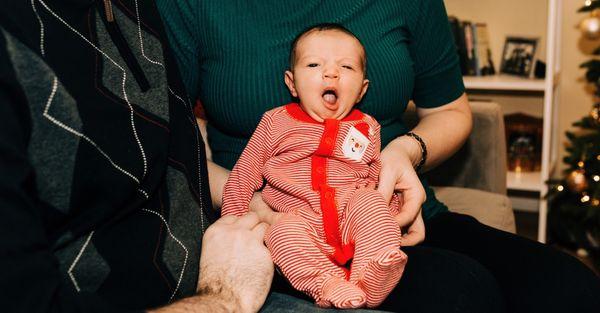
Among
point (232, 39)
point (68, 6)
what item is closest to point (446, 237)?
point (232, 39)

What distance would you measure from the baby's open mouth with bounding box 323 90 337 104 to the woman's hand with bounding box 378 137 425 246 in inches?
6.3

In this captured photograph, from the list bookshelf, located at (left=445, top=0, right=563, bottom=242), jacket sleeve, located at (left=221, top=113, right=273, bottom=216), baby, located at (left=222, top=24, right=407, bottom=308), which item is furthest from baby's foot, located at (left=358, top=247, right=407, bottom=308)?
bookshelf, located at (left=445, top=0, right=563, bottom=242)

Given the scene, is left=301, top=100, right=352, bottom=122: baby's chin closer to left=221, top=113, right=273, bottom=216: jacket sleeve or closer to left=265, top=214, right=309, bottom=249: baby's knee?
left=221, top=113, right=273, bottom=216: jacket sleeve

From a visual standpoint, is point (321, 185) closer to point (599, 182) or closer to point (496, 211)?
point (496, 211)

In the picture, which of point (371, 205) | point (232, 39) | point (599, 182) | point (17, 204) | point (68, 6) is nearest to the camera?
point (17, 204)

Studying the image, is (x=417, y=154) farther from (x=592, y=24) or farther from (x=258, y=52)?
(x=592, y=24)

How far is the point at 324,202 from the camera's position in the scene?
1279mm

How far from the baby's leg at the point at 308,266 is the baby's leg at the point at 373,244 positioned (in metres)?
0.03

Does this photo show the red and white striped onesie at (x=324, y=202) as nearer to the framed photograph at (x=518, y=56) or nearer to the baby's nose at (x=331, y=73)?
the baby's nose at (x=331, y=73)

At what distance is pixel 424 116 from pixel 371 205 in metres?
0.57

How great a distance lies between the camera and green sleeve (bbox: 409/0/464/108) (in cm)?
159

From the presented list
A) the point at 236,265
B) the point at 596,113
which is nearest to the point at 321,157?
the point at 236,265

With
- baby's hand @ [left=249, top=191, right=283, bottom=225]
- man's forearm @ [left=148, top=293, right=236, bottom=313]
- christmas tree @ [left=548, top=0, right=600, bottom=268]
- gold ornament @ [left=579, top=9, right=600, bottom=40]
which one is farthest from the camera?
gold ornament @ [left=579, top=9, right=600, bottom=40]

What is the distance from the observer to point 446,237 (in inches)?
57.6
